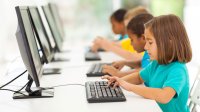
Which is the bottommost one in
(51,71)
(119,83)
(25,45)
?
(51,71)

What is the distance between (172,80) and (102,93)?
12.9 inches

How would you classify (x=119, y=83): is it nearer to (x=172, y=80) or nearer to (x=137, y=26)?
(x=172, y=80)

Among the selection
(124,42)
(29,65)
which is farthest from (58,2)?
(29,65)

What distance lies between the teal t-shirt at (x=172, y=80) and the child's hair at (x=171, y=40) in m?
0.05

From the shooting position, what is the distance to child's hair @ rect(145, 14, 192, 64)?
5.44 feet

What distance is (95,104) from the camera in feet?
5.07

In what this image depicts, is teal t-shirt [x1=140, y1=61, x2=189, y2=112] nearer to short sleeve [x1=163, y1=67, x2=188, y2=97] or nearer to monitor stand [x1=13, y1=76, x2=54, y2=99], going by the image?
short sleeve [x1=163, y1=67, x2=188, y2=97]

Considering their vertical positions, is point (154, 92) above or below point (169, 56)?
below

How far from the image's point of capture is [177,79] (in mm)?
1601

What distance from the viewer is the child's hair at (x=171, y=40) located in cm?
166

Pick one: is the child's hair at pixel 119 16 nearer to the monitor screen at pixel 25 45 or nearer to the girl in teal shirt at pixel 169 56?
the girl in teal shirt at pixel 169 56

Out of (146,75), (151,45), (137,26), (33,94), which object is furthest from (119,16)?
(33,94)

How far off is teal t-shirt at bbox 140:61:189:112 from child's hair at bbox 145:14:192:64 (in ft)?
0.16

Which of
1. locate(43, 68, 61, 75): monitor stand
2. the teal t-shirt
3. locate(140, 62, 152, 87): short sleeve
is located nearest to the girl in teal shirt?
the teal t-shirt
